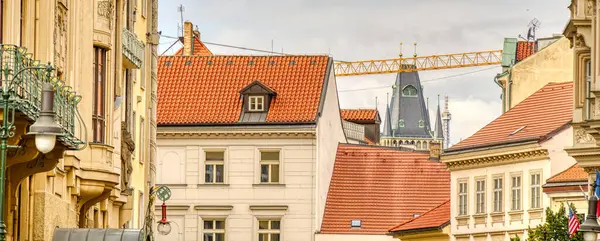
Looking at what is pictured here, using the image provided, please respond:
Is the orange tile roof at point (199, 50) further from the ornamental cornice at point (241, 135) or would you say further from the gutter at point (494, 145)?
the gutter at point (494, 145)

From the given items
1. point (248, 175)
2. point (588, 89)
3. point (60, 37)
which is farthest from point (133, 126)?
point (248, 175)

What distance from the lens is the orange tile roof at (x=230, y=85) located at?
84.5 m

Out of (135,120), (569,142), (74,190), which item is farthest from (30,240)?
(569,142)

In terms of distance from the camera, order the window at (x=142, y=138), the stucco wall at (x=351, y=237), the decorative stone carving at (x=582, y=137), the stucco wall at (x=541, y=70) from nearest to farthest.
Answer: the decorative stone carving at (x=582, y=137), the window at (x=142, y=138), the stucco wall at (x=541, y=70), the stucco wall at (x=351, y=237)

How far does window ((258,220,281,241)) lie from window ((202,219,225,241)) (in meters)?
1.58

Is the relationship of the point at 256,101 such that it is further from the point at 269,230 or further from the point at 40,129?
the point at 40,129

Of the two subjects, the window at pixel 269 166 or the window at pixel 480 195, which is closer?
the window at pixel 480 195

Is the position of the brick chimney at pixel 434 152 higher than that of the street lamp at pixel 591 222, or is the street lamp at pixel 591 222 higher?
the brick chimney at pixel 434 152

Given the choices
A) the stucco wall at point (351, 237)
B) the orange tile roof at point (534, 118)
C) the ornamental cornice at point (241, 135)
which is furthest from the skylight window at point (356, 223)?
the orange tile roof at point (534, 118)

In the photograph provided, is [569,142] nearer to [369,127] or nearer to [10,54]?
[369,127]

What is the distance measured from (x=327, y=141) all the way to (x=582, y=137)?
127 feet

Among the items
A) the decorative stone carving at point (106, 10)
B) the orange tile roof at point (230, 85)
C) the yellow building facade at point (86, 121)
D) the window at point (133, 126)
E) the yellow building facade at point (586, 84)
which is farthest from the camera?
the orange tile roof at point (230, 85)

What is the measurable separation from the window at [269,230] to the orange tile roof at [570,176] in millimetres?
16456

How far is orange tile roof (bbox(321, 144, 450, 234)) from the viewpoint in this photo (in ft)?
280
